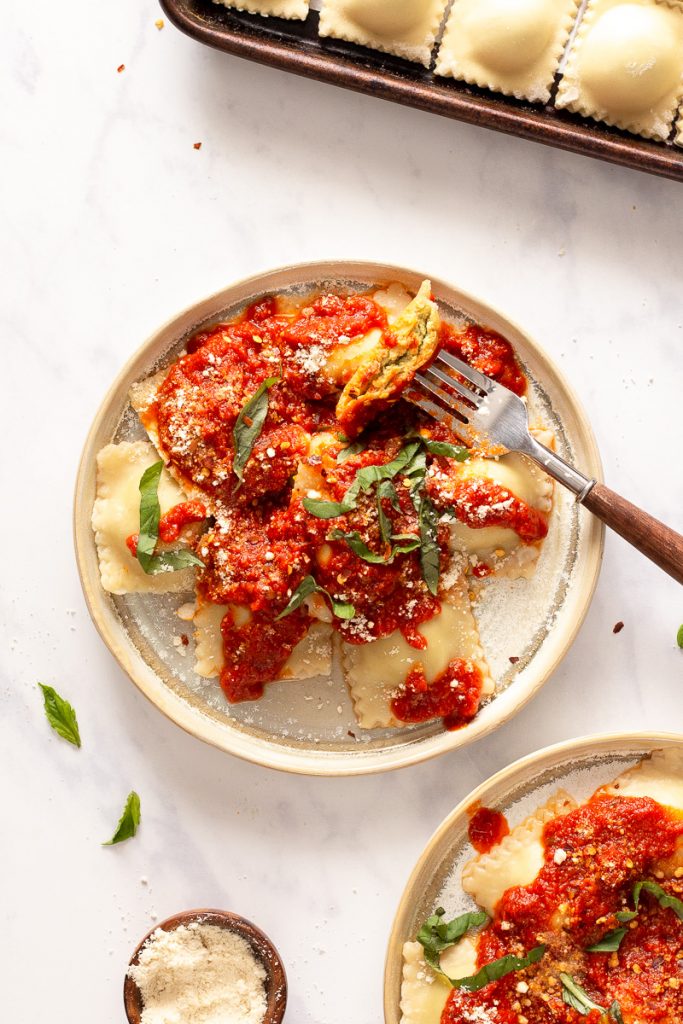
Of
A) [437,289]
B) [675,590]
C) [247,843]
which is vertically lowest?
[247,843]

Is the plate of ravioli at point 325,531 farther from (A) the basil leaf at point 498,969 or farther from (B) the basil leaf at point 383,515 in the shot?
(A) the basil leaf at point 498,969

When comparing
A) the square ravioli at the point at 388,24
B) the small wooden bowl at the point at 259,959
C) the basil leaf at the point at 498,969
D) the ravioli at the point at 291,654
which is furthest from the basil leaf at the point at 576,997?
the square ravioli at the point at 388,24

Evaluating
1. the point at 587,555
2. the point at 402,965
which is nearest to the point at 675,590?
the point at 587,555

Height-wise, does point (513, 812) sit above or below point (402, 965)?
above

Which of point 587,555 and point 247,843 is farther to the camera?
point 247,843

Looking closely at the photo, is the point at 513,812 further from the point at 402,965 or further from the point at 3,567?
the point at 3,567

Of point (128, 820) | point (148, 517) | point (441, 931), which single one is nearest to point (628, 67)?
point (148, 517)

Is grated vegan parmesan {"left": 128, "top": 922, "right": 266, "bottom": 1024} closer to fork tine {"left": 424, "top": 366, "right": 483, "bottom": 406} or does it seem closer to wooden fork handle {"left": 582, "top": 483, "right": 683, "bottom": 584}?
wooden fork handle {"left": 582, "top": 483, "right": 683, "bottom": 584}
